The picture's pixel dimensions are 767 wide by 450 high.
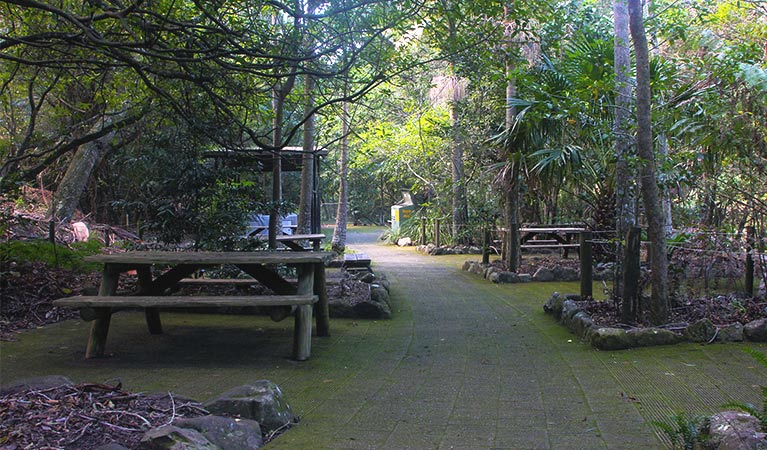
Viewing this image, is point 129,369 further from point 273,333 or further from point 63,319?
point 63,319

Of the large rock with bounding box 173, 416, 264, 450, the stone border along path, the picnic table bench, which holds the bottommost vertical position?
the stone border along path

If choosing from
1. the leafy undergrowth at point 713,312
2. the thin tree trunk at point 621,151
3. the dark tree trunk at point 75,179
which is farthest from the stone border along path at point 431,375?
the dark tree trunk at point 75,179

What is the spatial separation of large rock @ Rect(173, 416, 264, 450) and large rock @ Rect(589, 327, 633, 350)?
3.43m

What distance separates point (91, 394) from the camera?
11.3 ft

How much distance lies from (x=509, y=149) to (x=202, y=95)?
20.4 feet

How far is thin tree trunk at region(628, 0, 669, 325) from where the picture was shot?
5.80m

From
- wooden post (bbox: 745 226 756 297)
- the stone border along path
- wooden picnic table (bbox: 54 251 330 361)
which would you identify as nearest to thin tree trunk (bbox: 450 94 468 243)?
the stone border along path

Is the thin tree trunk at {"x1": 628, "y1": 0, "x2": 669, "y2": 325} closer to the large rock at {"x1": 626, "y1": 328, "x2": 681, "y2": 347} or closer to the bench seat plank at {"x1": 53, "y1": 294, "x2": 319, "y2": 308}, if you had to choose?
the large rock at {"x1": 626, "y1": 328, "x2": 681, "y2": 347}

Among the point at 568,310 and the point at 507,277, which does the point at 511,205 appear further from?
the point at 568,310

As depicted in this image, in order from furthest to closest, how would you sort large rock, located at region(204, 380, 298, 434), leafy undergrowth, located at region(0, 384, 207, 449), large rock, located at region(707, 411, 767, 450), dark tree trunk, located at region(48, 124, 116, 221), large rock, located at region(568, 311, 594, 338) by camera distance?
1. dark tree trunk, located at region(48, 124, 116, 221)
2. large rock, located at region(568, 311, 594, 338)
3. large rock, located at region(204, 380, 298, 434)
4. leafy undergrowth, located at region(0, 384, 207, 449)
5. large rock, located at region(707, 411, 767, 450)

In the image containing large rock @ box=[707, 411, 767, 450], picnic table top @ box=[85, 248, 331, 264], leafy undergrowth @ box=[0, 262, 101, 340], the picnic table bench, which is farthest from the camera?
the picnic table bench

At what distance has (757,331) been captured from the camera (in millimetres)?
5312

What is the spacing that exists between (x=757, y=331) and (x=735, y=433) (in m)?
3.18

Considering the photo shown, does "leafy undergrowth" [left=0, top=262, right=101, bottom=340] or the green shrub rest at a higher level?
the green shrub
